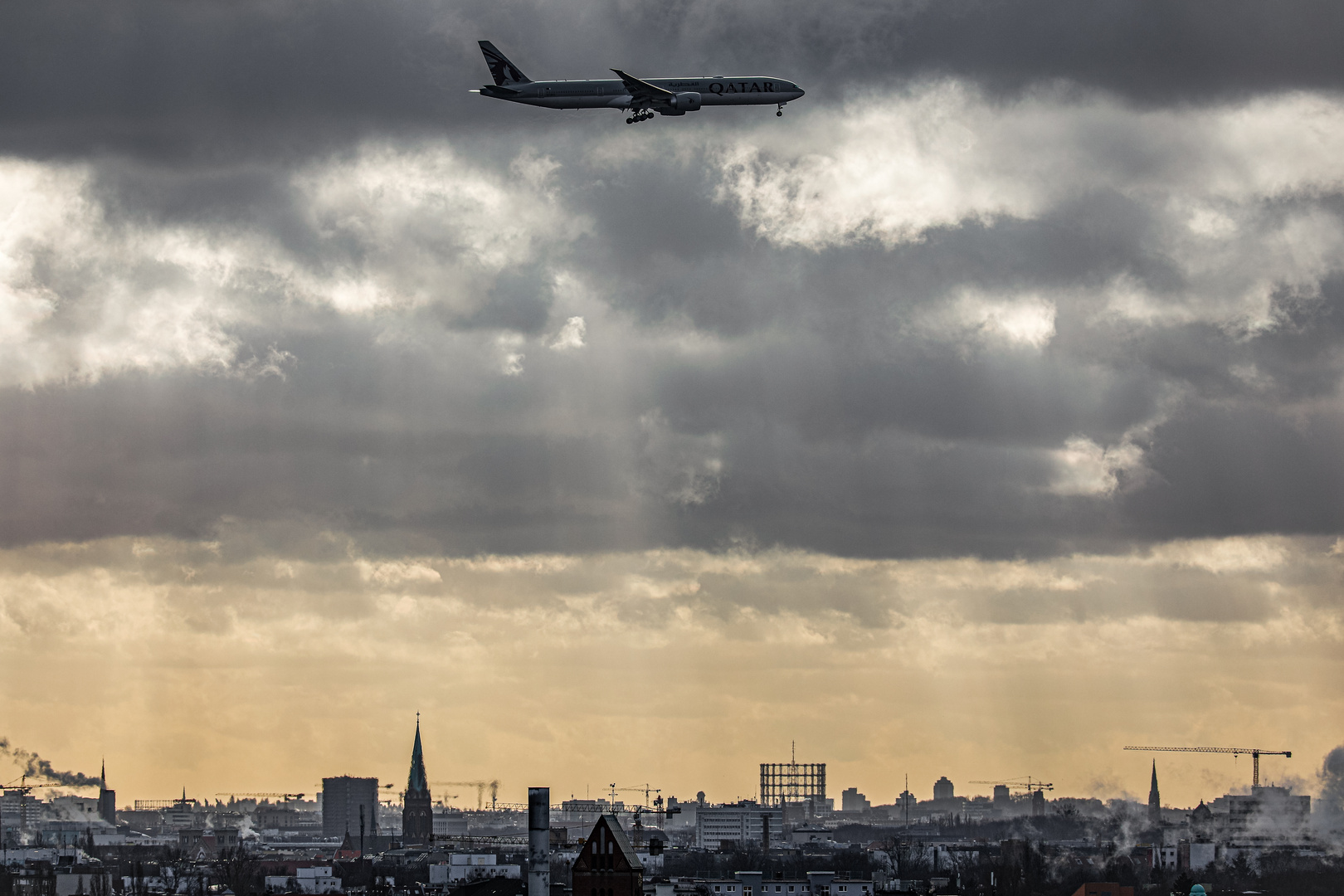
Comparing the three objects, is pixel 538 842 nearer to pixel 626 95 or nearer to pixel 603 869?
pixel 603 869

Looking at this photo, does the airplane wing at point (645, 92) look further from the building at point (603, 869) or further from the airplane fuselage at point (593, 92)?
the building at point (603, 869)

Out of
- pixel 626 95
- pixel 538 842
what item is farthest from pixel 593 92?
pixel 538 842

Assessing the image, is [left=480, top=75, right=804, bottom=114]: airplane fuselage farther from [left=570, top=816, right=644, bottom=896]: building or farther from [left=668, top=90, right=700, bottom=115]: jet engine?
[left=570, top=816, right=644, bottom=896]: building

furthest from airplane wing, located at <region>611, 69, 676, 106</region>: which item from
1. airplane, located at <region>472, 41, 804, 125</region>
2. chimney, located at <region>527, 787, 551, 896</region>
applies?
chimney, located at <region>527, 787, 551, 896</region>

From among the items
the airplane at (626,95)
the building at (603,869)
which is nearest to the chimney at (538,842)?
the building at (603,869)

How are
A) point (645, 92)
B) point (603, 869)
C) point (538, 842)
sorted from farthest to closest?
point (645, 92)
point (538, 842)
point (603, 869)

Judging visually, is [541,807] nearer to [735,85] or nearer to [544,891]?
[544,891]
